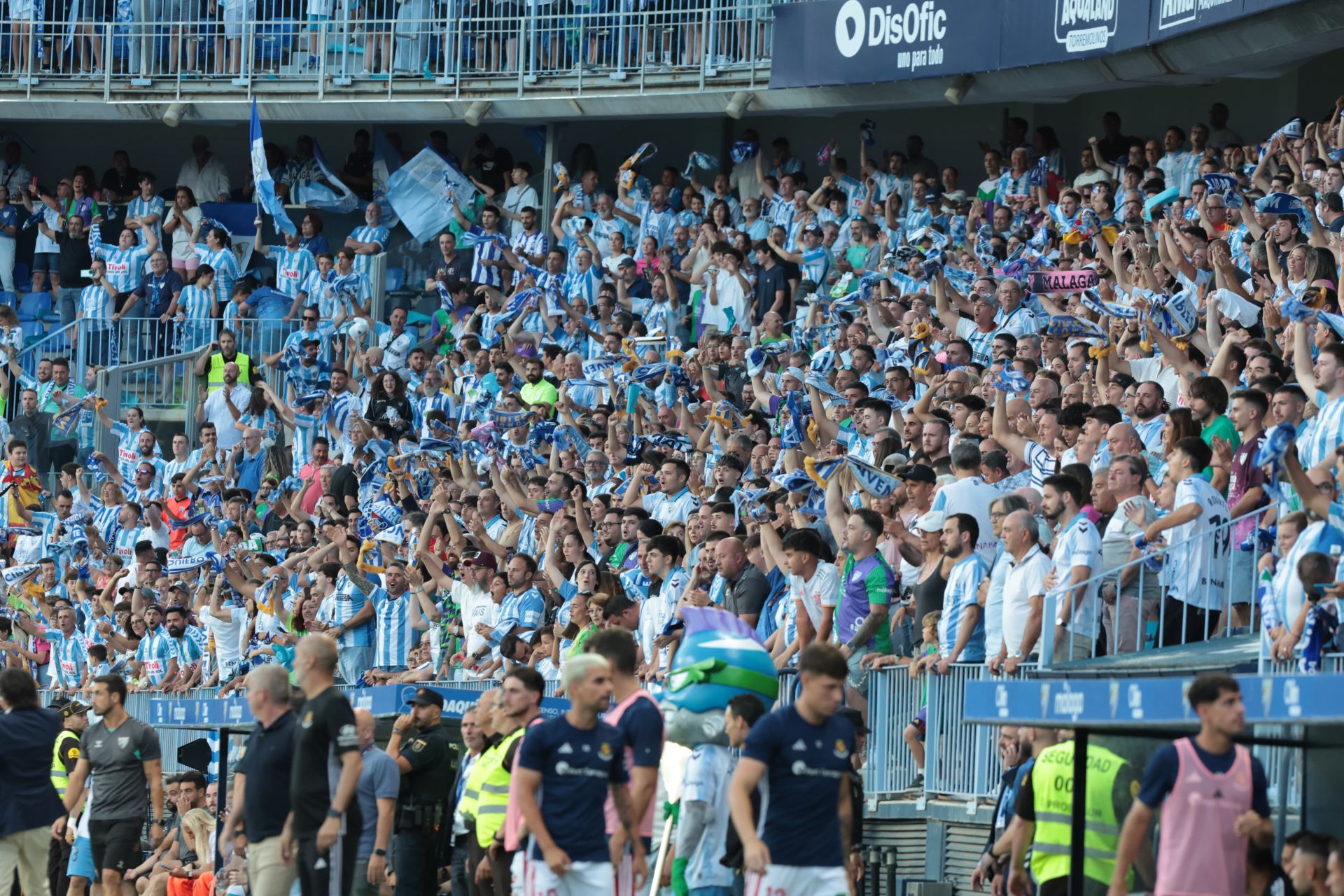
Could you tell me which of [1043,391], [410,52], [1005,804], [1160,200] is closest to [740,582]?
[1043,391]

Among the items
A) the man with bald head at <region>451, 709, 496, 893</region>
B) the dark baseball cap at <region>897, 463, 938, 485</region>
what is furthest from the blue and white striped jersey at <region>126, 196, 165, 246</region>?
the man with bald head at <region>451, 709, 496, 893</region>

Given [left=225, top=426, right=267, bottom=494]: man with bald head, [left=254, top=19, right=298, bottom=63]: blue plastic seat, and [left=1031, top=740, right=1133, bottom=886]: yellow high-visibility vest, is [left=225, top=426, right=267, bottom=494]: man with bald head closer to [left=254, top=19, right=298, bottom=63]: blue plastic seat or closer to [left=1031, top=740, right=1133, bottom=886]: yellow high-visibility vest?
[left=254, top=19, right=298, bottom=63]: blue plastic seat

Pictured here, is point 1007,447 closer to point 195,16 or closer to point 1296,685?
point 1296,685

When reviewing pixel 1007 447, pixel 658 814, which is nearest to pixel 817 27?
pixel 1007 447

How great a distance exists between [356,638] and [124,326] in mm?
10550

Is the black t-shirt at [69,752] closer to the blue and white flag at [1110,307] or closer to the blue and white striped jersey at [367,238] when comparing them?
the blue and white flag at [1110,307]

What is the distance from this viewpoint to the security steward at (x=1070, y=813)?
32.7ft

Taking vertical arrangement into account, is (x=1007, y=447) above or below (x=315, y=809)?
above

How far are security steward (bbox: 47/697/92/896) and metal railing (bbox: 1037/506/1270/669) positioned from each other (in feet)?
26.1

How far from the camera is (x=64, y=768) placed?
17.1m

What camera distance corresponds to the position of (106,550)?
2367cm

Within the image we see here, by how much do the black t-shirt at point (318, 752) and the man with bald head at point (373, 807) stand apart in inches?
60.1

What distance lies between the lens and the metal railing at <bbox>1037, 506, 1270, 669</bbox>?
1190cm

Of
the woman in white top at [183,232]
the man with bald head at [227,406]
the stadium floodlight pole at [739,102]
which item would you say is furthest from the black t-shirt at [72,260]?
the stadium floodlight pole at [739,102]
